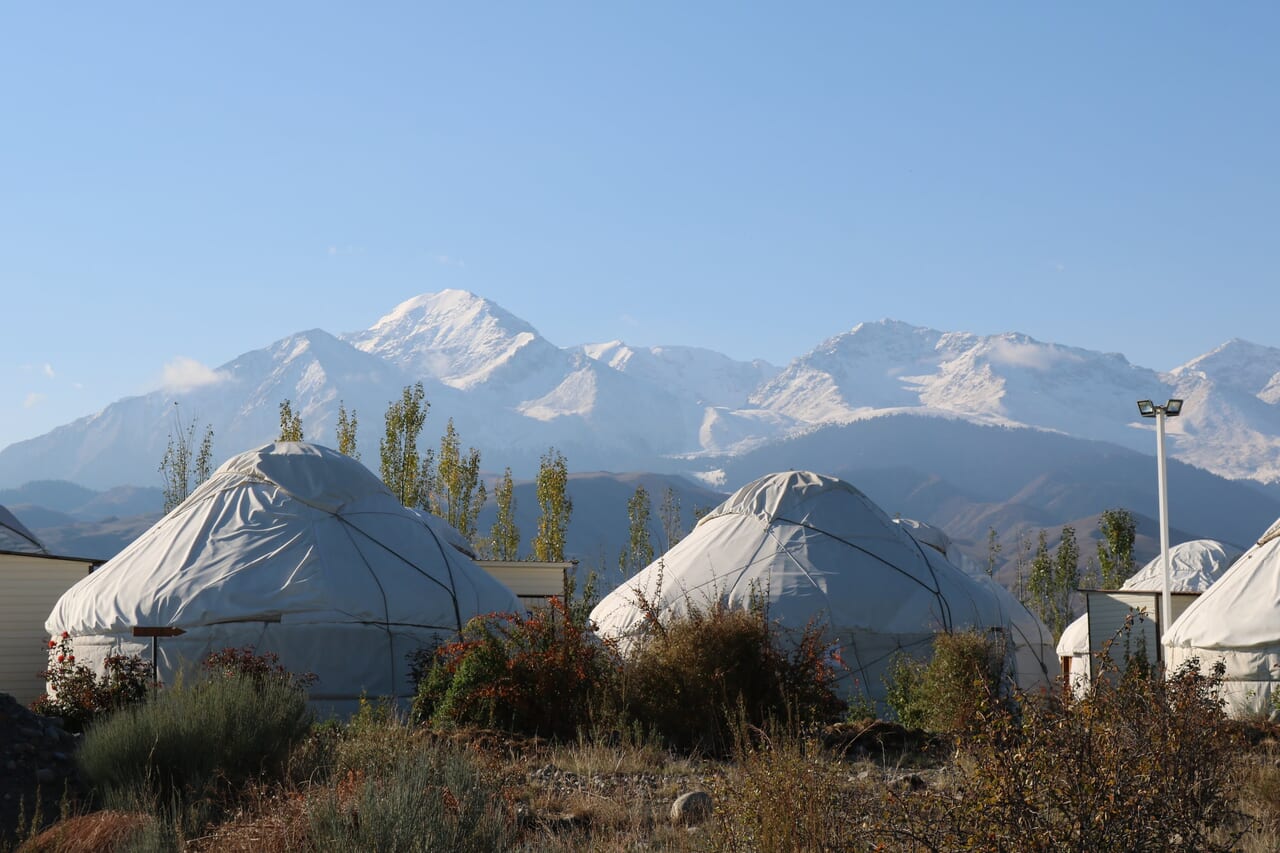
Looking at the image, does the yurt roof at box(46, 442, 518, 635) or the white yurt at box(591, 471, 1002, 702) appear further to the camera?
the white yurt at box(591, 471, 1002, 702)

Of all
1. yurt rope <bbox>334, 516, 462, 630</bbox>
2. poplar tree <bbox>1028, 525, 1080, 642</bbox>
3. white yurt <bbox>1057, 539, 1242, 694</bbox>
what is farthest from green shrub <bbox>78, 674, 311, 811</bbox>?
poplar tree <bbox>1028, 525, 1080, 642</bbox>

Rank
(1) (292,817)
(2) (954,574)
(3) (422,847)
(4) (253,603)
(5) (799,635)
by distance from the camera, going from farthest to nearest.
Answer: (2) (954,574) < (5) (799,635) < (4) (253,603) < (1) (292,817) < (3) (422,847)

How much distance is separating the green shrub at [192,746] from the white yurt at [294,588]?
6.14 meters

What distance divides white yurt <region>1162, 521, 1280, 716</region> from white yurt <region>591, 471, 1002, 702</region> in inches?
115

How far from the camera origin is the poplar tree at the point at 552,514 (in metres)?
33.0

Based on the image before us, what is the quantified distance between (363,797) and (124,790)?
279cm

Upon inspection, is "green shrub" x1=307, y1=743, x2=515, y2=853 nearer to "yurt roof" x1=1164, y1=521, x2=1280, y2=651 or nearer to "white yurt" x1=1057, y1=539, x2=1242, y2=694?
"yurt roof" x1=1164, y1=521, x2=1280, y2=651

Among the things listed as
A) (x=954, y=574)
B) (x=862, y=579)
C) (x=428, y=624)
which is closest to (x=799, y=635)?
(x=862, y=579)

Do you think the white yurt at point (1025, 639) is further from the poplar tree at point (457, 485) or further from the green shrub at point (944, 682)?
the poplar tree at point (457, 485)

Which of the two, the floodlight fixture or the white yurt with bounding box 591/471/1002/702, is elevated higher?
the floodlight fixture

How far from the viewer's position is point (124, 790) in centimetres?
775

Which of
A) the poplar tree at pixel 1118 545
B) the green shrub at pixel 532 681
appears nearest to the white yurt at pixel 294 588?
the green shrub at pixel 532 681

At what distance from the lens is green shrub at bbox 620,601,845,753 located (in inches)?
419

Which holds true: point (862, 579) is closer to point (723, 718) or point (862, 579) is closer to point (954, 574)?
point (954, 574)
